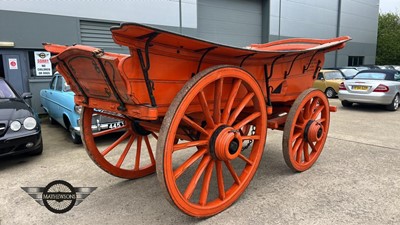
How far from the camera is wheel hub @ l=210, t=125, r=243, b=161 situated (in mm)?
2799

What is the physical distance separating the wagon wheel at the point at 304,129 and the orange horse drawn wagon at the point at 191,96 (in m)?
0.01

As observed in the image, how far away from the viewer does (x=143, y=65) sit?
2438 millimetres

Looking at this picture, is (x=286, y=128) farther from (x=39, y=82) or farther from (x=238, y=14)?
(x=238, y=14)

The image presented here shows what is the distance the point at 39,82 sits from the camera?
970 centimetres

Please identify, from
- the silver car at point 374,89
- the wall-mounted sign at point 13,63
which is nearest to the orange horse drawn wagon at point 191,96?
the silver car at point 374,89

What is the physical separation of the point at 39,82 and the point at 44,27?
1738 mm

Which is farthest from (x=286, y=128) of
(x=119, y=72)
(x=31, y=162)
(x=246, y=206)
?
(x=31, y=162)

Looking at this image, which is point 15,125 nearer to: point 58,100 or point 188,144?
point 58,100

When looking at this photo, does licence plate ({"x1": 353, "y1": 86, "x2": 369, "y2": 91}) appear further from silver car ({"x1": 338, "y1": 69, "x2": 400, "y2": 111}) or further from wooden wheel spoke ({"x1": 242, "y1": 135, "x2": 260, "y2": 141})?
wooden wheel spoke ({"x1": 242, "y1": 135, "x2": 260, "y2": 141})

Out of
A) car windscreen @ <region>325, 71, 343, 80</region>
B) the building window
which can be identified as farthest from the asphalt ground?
the building window

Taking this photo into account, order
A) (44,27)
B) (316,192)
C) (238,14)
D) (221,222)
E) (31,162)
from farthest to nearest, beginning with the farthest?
(238,14) < (44,27) < (31,162) < (316,192) < (221,222)

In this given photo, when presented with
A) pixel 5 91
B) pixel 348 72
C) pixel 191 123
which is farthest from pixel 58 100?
pixel 348 72

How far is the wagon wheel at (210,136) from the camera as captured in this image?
96.5 inches

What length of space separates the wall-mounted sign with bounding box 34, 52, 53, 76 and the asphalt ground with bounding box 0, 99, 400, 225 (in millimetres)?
5031
